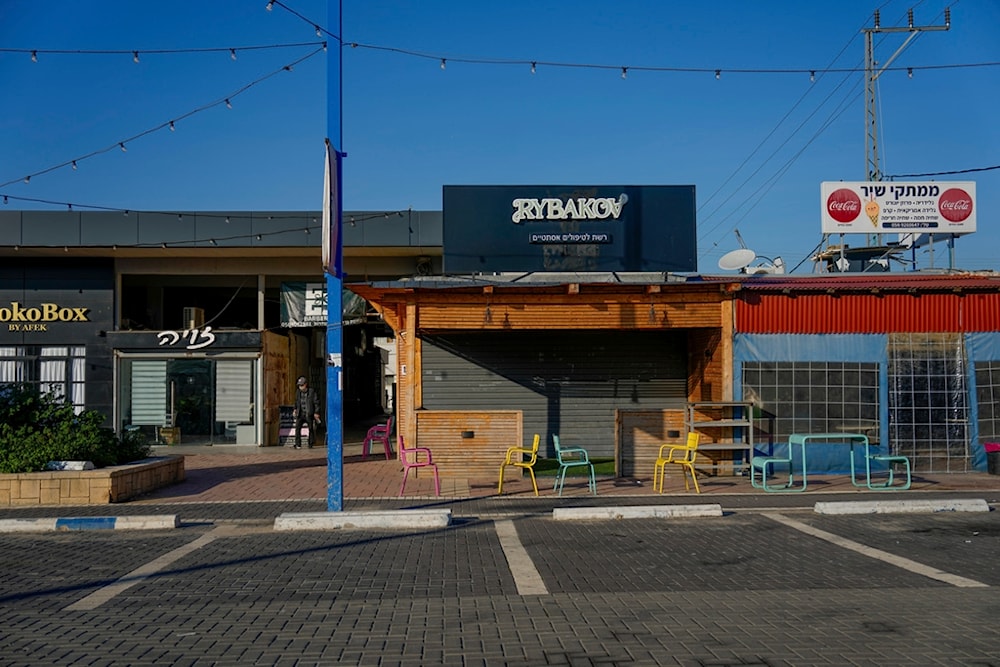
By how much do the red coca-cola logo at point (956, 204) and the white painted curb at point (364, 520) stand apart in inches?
550

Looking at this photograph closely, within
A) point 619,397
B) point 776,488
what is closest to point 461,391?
point 619,397

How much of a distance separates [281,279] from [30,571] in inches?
654

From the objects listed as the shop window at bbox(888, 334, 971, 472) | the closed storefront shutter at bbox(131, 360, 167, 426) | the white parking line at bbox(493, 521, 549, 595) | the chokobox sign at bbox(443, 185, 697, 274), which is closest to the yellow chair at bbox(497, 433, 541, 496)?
the white parking line at bbox(493, 521, 549, 595)

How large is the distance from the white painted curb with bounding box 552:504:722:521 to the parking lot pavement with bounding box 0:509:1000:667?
12.2 inches

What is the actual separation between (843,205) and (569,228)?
6066 millimetres

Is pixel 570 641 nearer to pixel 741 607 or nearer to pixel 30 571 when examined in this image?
pixel 741 607

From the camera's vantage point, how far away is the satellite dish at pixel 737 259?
1838 cm

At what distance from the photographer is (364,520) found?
460 inches

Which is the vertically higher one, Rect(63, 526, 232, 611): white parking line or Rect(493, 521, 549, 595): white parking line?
Rect(493, 521, 549, 595): white parking line

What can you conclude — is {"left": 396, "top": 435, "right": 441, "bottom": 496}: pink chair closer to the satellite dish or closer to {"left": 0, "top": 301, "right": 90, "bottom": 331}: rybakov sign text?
the satellite dish

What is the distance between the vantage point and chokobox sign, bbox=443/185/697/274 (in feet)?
59.6

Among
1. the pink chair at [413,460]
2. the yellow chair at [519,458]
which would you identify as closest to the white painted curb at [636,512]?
the yellow chair at [519,458]

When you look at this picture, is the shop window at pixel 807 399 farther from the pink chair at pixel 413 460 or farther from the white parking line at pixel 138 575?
the white parking line at pixel 138 575

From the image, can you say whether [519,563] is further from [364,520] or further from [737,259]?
[737,259]
